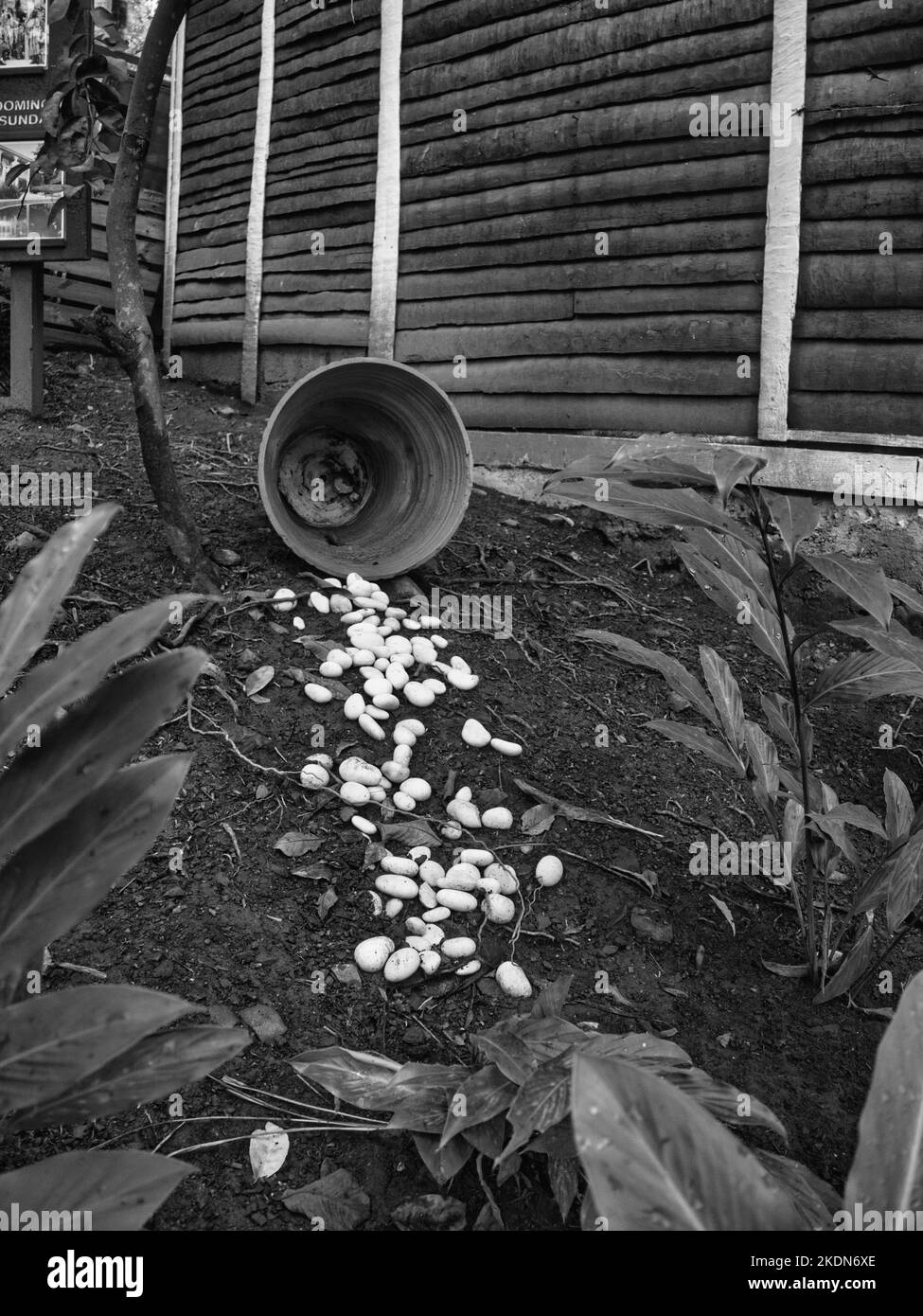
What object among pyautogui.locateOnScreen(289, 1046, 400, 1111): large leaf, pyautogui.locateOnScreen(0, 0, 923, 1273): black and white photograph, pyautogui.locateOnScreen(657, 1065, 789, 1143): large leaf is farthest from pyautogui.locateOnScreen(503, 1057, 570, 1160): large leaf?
pyautogui.locateOnScreen(289, 1046, 400, 1111): large leaf

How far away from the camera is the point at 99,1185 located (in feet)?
2.12

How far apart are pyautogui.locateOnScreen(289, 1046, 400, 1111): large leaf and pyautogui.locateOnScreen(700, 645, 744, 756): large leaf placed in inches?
28.3

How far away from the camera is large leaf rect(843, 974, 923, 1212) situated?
587 millimetres

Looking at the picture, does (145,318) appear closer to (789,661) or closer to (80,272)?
(789,661)

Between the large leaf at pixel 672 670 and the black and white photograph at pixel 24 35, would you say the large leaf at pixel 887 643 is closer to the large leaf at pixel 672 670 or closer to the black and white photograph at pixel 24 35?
the large leaf at pixel 672 670

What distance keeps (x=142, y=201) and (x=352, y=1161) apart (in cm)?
631

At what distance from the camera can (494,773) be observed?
2.08 m

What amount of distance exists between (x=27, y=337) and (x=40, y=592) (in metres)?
3.68

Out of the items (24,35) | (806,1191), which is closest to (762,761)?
(806,1191)

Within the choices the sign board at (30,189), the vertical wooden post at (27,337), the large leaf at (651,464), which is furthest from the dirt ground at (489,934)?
the sign board at (30,189)

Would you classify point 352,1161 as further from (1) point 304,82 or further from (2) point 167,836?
(1) point 304,82

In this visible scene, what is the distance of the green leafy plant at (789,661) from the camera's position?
1179mm

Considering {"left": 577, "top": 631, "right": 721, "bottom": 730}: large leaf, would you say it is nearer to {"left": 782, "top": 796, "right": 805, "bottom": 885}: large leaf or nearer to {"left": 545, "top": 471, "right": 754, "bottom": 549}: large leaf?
{"left": 782, "top": 796, "right": 805, "bottom": 885}: large leaf

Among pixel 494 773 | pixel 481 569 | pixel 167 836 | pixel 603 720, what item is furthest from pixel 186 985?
pixel 481 569
